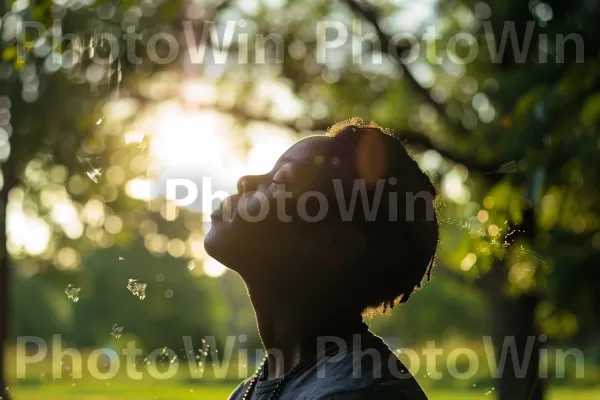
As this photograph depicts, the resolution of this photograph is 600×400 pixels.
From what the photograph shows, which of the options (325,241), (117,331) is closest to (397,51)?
(117,331)

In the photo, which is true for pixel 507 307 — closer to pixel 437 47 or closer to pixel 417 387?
pixel 437 47

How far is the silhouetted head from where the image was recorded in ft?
5.79

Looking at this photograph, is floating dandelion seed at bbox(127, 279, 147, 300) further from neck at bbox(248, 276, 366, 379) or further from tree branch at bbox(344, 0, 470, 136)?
tree branch at bbox(344, 0, 470, 136)

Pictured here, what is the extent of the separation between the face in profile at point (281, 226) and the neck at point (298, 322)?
70 millimetres

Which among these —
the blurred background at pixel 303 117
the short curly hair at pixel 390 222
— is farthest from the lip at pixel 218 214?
the blurred background at pixel 303 117

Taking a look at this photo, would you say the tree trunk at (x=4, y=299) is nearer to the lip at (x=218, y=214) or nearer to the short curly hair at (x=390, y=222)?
the lip at (x=218, y=214)

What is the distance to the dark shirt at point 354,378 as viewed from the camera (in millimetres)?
1542

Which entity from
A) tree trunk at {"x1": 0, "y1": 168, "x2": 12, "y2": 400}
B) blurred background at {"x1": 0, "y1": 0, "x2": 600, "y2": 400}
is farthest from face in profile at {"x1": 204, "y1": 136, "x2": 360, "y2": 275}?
tree trunk at {"x1": 0, "y1": 168, "x2": 12, "y2": 400}

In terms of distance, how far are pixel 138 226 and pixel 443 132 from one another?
4153 mm

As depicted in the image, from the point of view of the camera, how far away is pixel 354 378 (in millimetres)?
1562

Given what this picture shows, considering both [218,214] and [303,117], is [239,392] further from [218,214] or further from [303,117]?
[303,117]

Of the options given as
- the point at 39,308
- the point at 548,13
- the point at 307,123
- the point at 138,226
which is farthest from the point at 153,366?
the point at 39,308

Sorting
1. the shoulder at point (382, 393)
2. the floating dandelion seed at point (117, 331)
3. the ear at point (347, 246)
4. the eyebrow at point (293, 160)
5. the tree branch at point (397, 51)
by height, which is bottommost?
the floating dandelion seed at point (117, 331)

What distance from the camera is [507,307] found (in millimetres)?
8555
